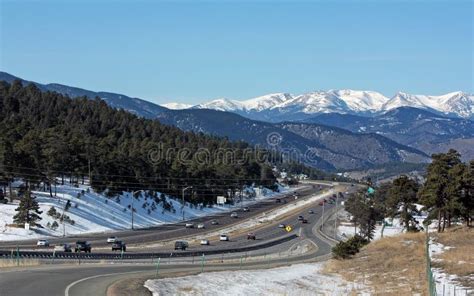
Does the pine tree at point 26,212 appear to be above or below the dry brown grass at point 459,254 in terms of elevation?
above

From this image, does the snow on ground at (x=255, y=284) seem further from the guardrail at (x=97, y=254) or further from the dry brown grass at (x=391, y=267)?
the guardrail at (x=97, y=254)

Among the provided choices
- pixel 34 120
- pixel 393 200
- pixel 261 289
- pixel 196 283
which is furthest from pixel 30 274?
pixel 34 120

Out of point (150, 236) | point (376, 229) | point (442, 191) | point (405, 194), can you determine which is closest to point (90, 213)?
point (150, 236)

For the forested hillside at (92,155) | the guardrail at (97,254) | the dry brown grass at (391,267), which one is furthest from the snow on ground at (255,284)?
the forested hillside at (92,155)

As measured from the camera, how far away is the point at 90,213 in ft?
405

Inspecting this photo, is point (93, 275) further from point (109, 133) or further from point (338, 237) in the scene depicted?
point (109, 133)

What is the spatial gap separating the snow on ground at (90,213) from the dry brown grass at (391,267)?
4989 centimetres

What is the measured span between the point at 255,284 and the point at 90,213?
85039mm

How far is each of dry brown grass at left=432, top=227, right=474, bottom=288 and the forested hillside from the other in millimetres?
74113

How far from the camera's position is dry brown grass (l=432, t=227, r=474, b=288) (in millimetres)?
47125

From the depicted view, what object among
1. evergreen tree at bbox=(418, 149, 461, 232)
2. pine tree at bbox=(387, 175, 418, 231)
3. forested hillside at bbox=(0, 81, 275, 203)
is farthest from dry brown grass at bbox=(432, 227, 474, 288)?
forested hillside at bbox=(0, 81, 275, 203)

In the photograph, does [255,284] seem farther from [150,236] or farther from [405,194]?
[150,236]

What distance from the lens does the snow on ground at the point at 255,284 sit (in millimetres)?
35469

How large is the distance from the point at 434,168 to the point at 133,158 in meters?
80.5
